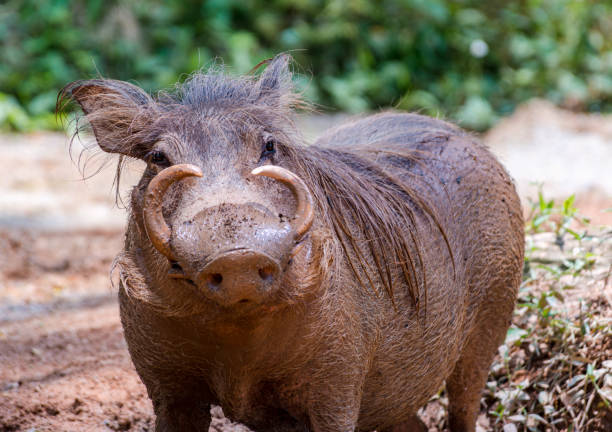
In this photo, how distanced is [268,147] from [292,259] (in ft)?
1.55

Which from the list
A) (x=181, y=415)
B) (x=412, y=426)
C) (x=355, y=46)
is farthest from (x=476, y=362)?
(x=355, y=46)

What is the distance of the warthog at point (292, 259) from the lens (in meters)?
2.04

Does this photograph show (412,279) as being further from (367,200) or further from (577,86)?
(577,86)

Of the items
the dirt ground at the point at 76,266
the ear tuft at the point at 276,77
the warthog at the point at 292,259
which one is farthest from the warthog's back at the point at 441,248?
the dirt ground at the point at 76,266

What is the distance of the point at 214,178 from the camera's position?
7.06 ft

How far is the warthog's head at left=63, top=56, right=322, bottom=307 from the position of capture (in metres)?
1.89

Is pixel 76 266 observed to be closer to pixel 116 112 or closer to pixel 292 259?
pixel 116 112

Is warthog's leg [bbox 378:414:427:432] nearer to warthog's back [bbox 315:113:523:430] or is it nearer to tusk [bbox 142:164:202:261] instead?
warthog's back [bbox 315:113:523:430]

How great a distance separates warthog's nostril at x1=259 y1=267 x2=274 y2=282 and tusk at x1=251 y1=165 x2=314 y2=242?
0.13m

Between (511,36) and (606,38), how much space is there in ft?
5.27

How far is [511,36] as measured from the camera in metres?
12.9

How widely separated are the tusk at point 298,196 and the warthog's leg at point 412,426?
177 cm

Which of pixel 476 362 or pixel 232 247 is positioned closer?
pixel 232 247

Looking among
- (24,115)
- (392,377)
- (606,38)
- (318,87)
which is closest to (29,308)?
(392,377)
